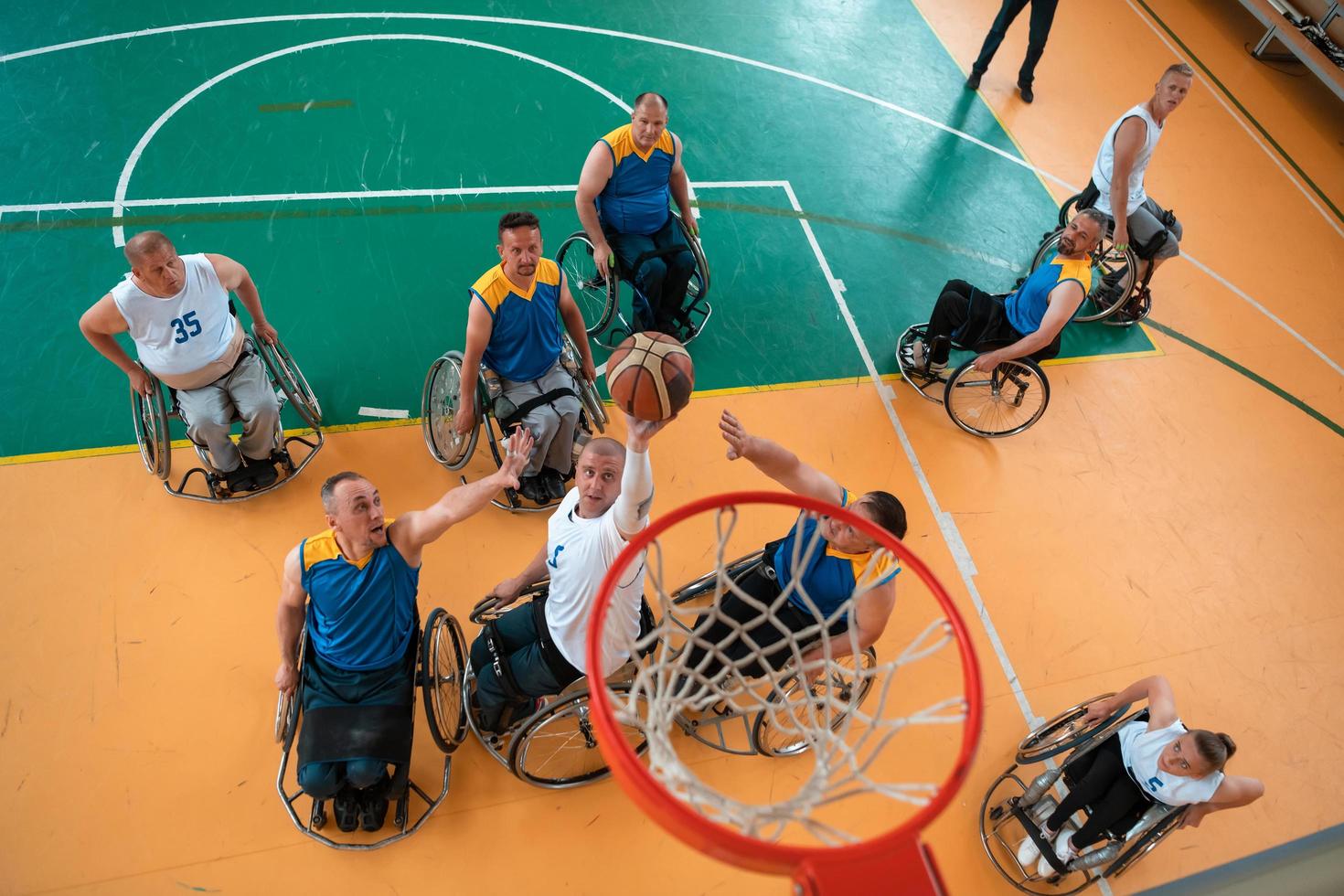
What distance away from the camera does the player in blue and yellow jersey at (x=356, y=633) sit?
139 inches

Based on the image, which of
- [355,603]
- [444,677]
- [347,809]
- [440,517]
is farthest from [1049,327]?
[347,809]

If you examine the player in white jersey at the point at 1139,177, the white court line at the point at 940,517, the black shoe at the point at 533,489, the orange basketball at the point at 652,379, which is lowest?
the black shoe at the point at 533,489

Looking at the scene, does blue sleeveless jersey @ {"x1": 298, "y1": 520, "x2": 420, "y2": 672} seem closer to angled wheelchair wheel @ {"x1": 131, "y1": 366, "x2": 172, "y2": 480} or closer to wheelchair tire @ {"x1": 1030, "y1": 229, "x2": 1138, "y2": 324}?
angled wheelchair wheel @ {"x1": 131, "y1": 366, "x2": 172, "y2": 480}

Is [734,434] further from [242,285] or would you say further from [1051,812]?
[242,285]

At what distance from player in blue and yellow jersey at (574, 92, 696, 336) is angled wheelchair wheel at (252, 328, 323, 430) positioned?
6.08ft

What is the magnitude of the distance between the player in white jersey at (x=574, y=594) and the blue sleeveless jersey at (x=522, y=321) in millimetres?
1247

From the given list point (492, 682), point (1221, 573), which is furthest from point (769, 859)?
point (1221, 573)

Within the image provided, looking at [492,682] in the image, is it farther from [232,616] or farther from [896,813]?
[896,813]

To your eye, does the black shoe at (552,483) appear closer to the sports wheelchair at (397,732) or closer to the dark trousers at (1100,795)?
the sports wheelchair at (397,732)

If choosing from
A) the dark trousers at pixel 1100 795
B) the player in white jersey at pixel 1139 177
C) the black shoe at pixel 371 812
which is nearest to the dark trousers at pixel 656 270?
the player in white jersey at pixel 1139 177

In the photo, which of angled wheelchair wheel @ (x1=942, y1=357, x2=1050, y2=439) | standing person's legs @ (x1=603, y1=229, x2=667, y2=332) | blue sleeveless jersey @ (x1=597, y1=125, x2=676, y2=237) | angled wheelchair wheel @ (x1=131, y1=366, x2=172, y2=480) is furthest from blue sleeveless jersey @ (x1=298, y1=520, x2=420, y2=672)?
angled wheelchair wheel @ (x1=942, y1=357, x2=1050, y2=439)

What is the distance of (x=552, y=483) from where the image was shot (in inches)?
194

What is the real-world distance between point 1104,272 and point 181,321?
6462 millimetres

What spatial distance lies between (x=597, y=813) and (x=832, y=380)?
3217 mm
